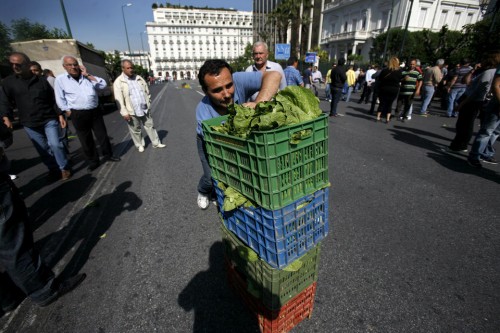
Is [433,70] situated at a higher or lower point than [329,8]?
lower

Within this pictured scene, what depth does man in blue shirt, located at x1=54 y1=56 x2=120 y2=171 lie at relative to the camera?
4.56 m

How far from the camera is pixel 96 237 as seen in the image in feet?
10.3

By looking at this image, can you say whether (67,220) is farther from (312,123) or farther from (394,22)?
(394,22)

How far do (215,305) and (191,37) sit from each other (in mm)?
130753

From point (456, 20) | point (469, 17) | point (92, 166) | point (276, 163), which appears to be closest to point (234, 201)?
point (276, 163)

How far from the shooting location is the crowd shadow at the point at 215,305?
1951 mm

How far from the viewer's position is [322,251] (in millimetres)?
2713

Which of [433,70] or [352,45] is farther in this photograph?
[352,45]

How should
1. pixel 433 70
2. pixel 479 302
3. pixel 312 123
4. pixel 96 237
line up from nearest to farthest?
pixel 312 123 → pixel 479 302 → pixel 96 237 → pixel 433 70

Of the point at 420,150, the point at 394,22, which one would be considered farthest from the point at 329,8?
the point at 420,150

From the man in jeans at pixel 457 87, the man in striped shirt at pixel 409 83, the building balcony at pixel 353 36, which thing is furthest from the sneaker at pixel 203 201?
the building balcony at pixel 353 36

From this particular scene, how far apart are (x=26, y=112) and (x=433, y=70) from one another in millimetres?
12439

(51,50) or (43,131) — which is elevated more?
(51,50)

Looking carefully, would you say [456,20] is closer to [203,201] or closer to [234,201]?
[203,201]
